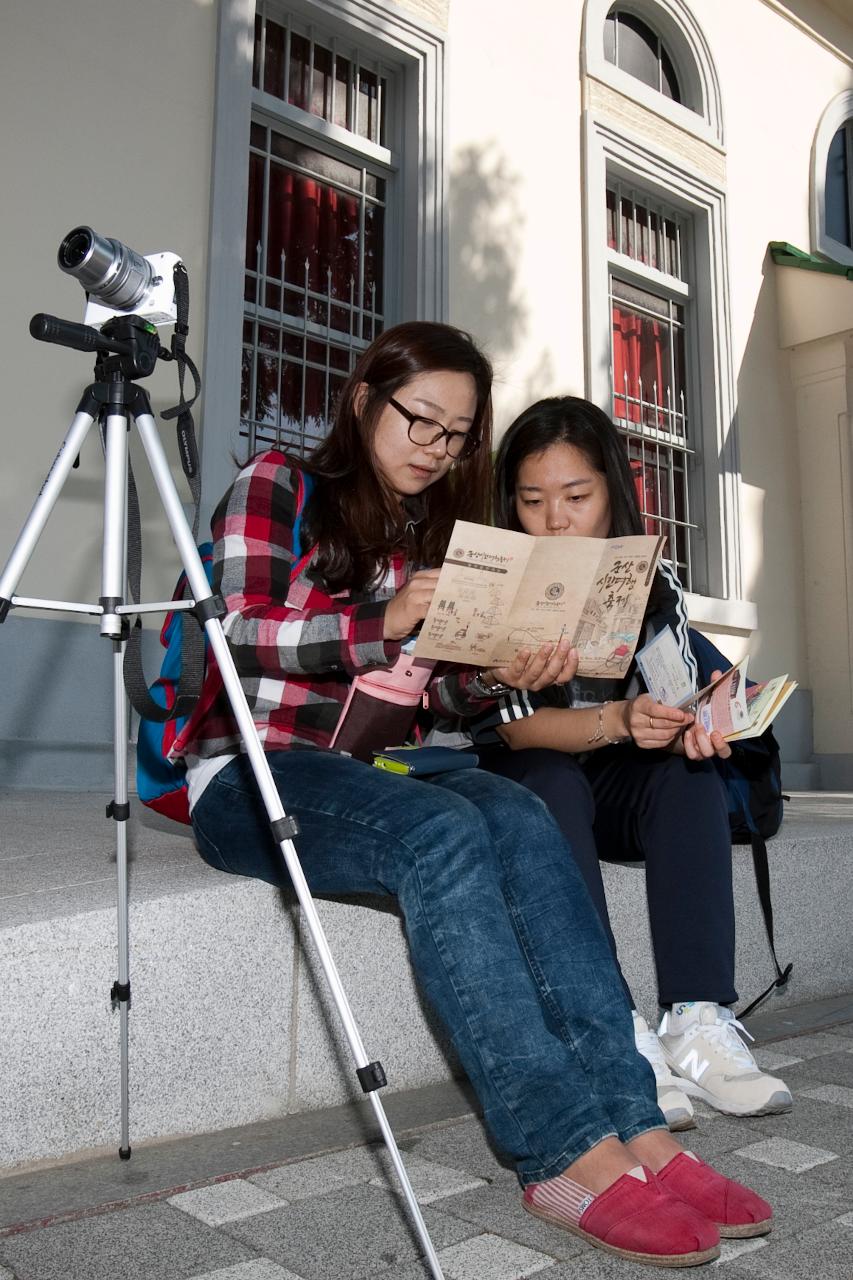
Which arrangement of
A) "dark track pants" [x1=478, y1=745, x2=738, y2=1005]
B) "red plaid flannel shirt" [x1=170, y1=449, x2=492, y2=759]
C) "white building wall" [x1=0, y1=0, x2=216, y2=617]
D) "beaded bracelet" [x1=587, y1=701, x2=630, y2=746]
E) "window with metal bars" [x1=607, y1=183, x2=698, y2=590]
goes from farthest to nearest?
"window with metal bars" [x1=607, y1=183, x2=698, y2=590], "white building wall" [x1=0, y1=0, x2=216, y2=617], "beaded bracelet" [x1=587, y1=701, x2=630, y2=746], "dark track pants" [x1=478, y1=745, x2=738, y2=1005], "red plaid flannel shirt" [x1=170, y1=449, x2=492, y2=759]

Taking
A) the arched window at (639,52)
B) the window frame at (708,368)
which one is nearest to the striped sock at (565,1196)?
the window frame at (708,368)

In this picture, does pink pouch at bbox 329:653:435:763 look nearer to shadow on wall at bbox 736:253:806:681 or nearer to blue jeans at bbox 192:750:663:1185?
blue jeans at bbox 192:750:663:1185

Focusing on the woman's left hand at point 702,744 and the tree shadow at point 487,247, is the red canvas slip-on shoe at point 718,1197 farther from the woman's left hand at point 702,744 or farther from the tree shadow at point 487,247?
the tree shadow at point 487,247

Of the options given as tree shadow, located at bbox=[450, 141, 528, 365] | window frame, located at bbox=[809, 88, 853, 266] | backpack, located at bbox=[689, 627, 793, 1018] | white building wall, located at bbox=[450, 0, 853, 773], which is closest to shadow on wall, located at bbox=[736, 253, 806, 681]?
white building wall, located at bbox=[450, 0, 853, 773]

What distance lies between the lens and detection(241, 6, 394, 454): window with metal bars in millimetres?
5340

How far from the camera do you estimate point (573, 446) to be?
2.50 meters

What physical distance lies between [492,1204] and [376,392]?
1410 mm

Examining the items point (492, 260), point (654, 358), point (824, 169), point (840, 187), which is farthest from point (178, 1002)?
point (840, 187)

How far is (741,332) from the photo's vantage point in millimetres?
7848

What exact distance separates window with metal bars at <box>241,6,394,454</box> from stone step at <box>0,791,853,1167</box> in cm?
344

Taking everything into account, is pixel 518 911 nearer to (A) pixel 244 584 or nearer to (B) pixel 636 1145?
(B) pixel 636 1145

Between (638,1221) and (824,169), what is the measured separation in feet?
28.3

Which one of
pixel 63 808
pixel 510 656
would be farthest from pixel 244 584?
pixel 63 808

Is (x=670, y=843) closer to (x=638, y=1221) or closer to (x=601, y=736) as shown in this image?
(x=601, y=736)
